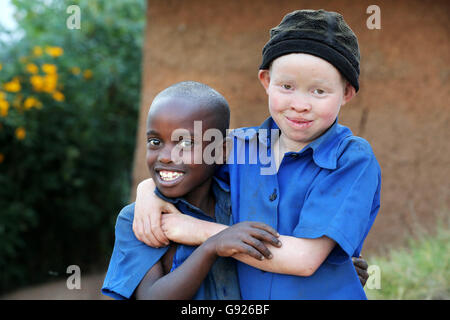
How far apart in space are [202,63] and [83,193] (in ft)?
8.21

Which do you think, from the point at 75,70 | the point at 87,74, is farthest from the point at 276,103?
the point at 87,74

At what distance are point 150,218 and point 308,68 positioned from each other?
0.72 m

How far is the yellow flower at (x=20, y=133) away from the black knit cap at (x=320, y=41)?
426cm

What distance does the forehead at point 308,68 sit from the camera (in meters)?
1.68

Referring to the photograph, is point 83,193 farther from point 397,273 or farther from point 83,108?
point 397,273

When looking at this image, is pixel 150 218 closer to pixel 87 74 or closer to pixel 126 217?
pixel 126 217

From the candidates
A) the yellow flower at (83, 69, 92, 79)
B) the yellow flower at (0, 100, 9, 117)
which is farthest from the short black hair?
the yellow flower at (83, 69, 92, 79)

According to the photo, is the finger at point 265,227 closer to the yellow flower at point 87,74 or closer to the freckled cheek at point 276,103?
the freckled cheek at point 276,103

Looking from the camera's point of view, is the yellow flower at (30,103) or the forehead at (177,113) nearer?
the forehead at (177,113)

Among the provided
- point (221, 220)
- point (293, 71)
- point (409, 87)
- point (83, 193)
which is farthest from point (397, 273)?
point (83, 193)

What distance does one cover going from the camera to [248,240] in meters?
1.61

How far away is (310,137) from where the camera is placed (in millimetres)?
1798

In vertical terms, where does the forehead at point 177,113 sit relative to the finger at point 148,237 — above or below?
above
